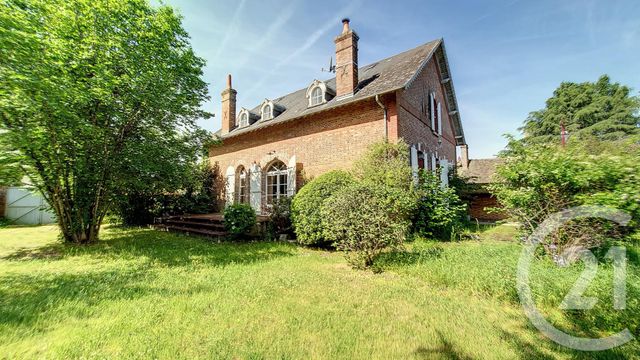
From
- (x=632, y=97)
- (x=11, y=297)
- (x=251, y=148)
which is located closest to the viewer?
(x=11, y=297)

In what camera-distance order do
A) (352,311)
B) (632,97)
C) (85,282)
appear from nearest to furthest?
(352,311) → (85,282) → (632,97)

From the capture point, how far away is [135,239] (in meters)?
9.22

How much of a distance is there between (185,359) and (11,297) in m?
3.67

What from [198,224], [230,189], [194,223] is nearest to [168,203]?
[230,189]

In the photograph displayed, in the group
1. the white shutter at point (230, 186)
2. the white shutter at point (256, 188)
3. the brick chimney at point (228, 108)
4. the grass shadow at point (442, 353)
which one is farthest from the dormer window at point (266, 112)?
the grass shadow at point (442, 353)

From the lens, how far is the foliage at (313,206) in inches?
308

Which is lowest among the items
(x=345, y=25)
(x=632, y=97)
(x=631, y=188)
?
(x=631, y=188)

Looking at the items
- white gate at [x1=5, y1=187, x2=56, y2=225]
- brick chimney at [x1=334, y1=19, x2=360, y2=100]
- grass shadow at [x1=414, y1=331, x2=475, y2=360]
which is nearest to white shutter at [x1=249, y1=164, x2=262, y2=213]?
brick chimney at [x1=334, y1=19, x2=360, y2=100]

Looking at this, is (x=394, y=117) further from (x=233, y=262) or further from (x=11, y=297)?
(x=11, y=297)

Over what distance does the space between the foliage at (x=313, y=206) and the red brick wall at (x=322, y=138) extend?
188 centimetres

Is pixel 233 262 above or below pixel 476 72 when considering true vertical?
below

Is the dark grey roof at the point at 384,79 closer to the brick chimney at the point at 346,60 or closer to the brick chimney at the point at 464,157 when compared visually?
the brick chimney at the point at 346,60

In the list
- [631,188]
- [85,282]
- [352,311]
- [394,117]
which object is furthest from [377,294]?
[394,117]

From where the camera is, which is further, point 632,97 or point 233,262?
Answer: point 632,97
